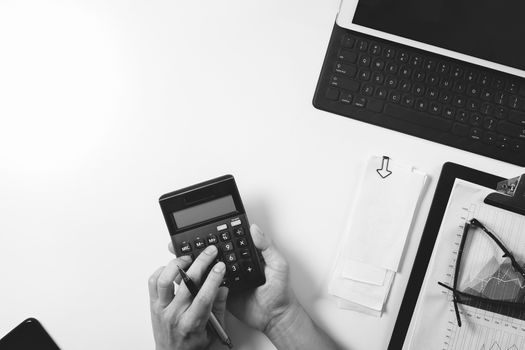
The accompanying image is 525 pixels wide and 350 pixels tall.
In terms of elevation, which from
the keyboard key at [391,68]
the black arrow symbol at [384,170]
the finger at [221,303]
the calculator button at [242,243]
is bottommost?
the finger at [221,303]

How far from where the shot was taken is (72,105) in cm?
66

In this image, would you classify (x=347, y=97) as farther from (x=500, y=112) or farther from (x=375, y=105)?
(x=500, y=112)

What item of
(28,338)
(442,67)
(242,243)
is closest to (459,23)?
(442,67)

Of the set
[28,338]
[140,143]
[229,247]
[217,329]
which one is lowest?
[28,338]

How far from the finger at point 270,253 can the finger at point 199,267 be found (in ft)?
0.20

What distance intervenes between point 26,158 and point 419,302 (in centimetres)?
60

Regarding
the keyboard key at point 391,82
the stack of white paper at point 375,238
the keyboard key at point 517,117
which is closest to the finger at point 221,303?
the stack of white paper at point 375,238

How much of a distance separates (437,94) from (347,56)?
14cm

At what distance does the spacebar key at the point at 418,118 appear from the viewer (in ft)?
2.08

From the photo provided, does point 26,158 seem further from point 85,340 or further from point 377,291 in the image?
point 377,291

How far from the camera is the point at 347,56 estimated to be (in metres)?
0.64

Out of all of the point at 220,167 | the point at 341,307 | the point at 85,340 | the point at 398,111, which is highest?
the point at 398,111

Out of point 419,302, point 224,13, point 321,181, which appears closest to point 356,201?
point 321,181

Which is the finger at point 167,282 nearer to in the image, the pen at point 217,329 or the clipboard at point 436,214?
the pen at point 217,329
